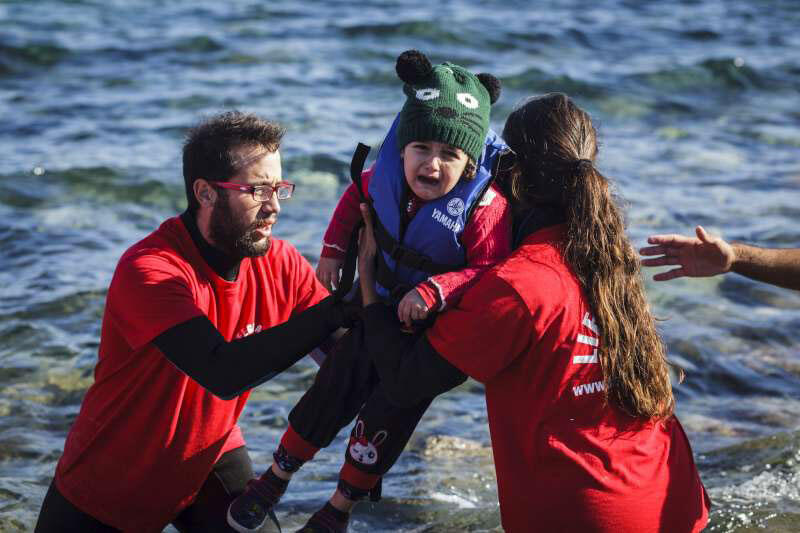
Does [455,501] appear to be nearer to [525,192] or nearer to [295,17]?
[525,192]

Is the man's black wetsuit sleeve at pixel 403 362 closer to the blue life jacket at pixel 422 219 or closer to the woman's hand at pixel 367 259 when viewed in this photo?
the woman's hand at pixel 367 259

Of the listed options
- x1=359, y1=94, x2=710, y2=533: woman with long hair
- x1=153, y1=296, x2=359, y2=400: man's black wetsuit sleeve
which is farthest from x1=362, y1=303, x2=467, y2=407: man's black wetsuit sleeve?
x1=153, y1=296, x2=359, y2=400: man's black wetsuit sleeve

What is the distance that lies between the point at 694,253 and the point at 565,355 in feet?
3.31

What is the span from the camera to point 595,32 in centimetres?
1753

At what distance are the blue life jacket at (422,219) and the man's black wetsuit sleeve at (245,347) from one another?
25 centimetres

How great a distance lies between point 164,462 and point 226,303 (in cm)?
64

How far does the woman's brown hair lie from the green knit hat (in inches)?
5.8

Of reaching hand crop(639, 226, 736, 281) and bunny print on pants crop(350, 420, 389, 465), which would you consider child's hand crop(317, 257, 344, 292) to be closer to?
bunny print on pants crop(350, 420, 389, 465)

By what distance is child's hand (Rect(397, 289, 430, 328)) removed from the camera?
3.51 meters

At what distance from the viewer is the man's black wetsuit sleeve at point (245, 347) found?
12.5 ft

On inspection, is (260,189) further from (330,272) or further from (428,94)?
(428,94)

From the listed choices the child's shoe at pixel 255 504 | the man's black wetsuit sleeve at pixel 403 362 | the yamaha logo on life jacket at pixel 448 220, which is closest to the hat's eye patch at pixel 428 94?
the yamaha logo on life jacket at pixel 448 220

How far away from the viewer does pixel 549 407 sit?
339 centimetres

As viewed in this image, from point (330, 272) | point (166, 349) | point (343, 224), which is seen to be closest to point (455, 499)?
point (330, 272)
